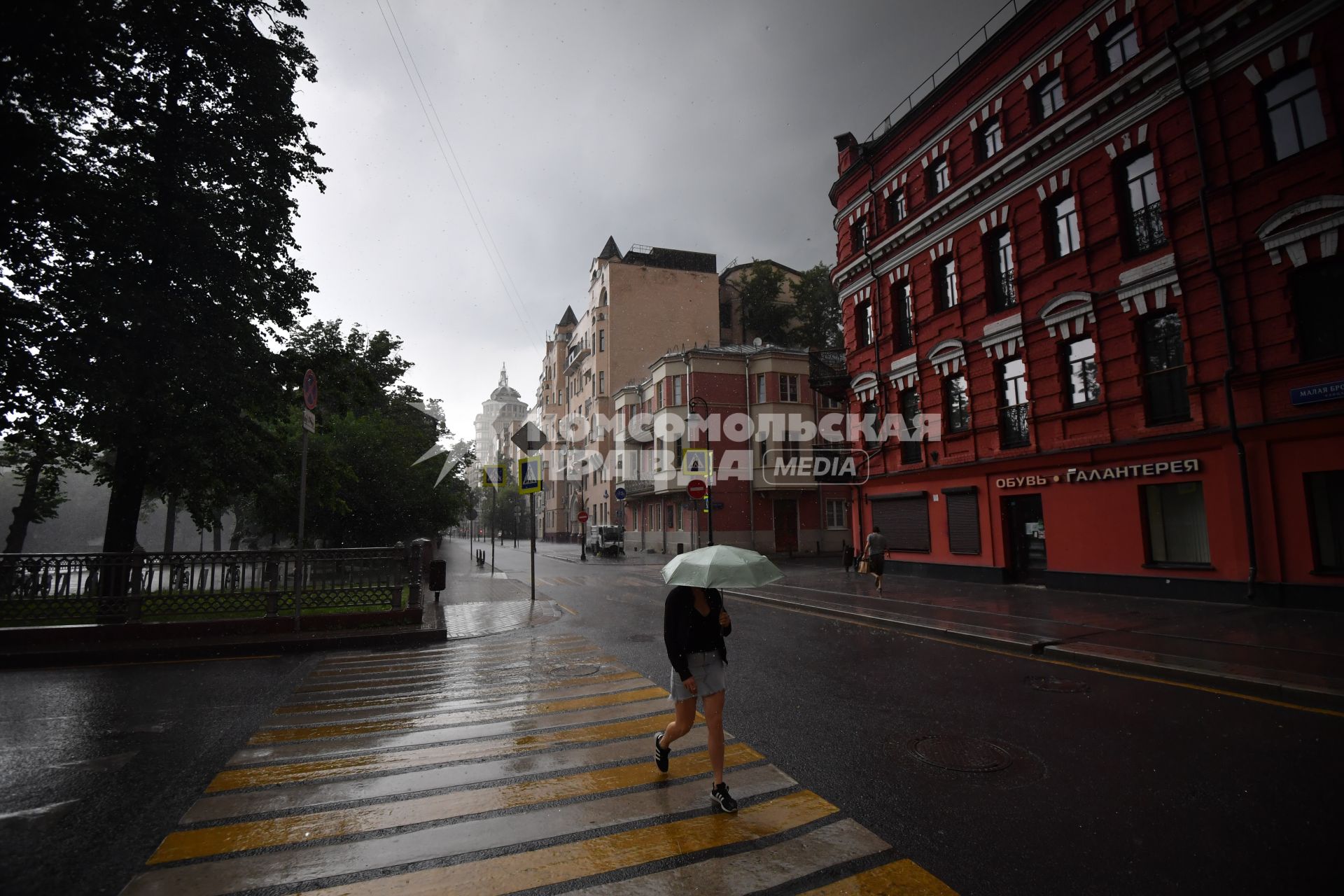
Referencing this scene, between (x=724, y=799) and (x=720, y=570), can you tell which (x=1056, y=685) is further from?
(x=720, y=570)

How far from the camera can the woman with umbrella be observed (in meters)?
4.13

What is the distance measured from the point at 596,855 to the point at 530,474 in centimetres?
1291

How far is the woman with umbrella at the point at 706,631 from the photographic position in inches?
163

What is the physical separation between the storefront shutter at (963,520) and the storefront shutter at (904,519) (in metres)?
1.04

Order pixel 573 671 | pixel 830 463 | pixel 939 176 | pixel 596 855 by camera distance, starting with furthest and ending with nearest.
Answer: pixel 830 463, pixel 939 176, pixel 573 671, pixel 596 855

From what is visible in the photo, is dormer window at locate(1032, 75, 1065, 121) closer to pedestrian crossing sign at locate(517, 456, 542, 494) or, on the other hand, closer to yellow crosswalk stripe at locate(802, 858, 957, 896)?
pedestrian crossing sign at locate(517, 456, 542, 494)

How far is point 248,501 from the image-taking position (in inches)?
930

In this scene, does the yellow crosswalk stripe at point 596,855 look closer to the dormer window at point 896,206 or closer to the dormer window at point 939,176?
the dormer window at point 939,176

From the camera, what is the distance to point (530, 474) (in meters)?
15.9

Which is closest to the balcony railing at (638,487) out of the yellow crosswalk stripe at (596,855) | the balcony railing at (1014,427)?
the balcony railing at (1014,427)

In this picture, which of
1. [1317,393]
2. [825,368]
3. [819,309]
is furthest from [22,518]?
[819,309]

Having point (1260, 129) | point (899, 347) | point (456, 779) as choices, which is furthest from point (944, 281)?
point (456, 779)

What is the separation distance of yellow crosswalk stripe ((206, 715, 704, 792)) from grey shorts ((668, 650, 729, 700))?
5.46 feet

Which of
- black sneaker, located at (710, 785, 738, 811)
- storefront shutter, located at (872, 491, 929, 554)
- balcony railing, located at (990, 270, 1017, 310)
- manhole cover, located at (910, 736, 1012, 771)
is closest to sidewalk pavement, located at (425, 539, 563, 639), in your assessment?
black sneaker, located at (710, 785, 738, 811)
